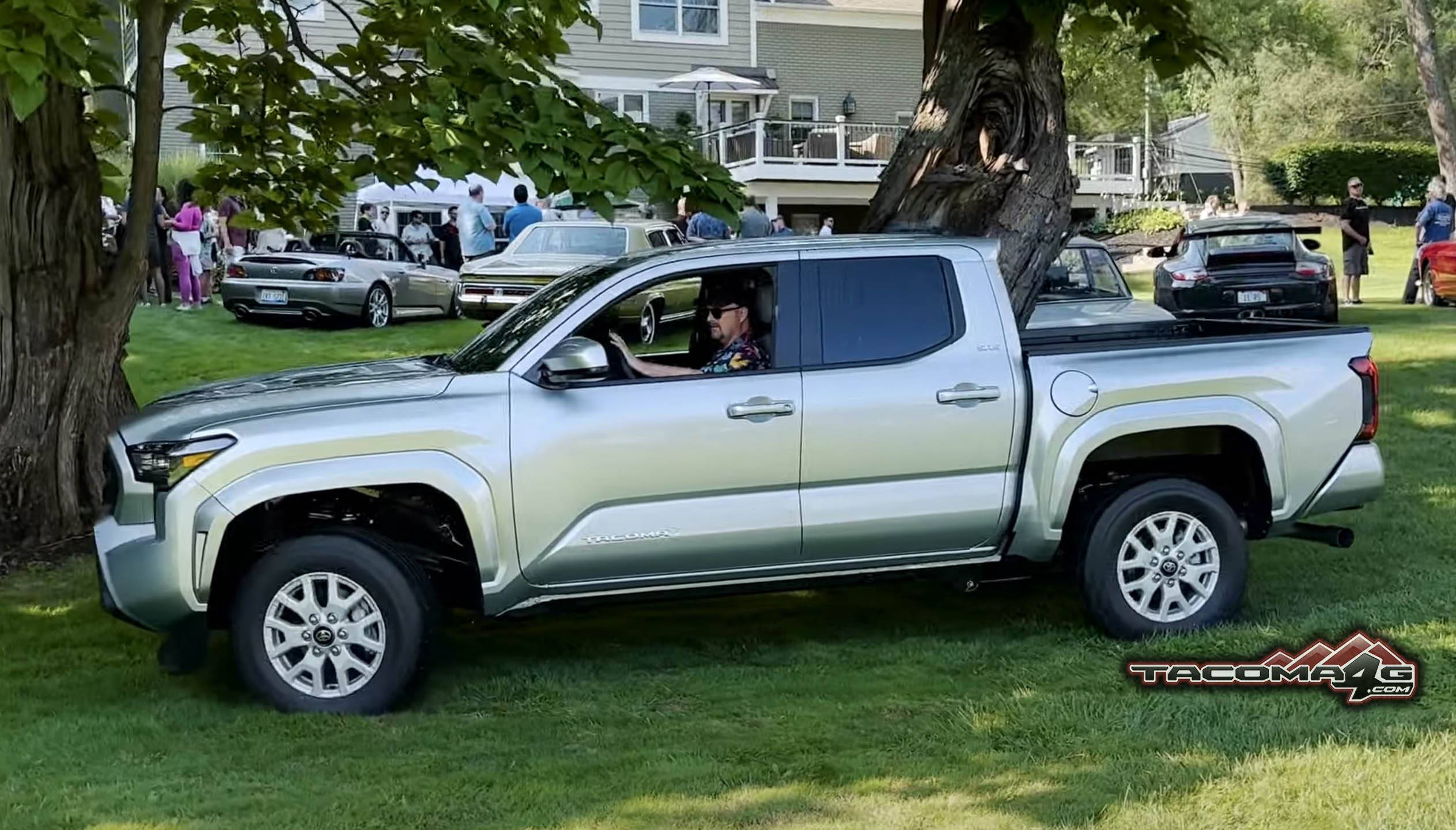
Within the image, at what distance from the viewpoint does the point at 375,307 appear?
720 inches

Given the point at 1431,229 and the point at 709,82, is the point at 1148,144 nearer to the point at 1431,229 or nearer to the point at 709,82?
the point at 709,82

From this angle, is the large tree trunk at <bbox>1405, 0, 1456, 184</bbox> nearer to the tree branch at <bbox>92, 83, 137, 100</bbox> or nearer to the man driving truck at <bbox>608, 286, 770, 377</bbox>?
the man driving truck at <bbox>608, 286, 770, 377</bbox>

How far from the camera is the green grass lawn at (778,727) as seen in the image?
14.9 feet

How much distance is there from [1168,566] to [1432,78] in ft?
69.1

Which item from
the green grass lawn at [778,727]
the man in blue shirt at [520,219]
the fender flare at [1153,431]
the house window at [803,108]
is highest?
the house window at [803,108]

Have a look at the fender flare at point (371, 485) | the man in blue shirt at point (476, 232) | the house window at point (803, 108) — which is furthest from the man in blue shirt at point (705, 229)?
the house window at point (803, 108)

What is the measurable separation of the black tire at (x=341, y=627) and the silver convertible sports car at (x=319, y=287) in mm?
12067

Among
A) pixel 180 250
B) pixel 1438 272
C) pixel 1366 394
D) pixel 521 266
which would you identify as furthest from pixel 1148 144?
pixel 1366 394

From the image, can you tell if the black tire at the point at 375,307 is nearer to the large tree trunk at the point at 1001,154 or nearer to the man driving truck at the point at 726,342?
the large tree trunk at the point at 1001,154

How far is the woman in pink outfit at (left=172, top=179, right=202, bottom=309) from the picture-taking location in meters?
18.6

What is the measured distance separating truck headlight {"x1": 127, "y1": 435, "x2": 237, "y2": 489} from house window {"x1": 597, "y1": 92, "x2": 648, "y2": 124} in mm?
25677

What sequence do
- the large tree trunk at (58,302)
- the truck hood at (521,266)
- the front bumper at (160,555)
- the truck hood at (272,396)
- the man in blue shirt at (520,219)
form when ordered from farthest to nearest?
the man in blue shirt at (520,219)
the truck hood at (521,266)
the large tree trunk at (58,302)
the truck hood at (272,396)
the front bumper at (160,555)

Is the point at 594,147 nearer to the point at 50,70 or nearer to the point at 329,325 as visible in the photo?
the point at 50,70

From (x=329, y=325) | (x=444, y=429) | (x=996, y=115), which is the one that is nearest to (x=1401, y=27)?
(x=329, y=325)
